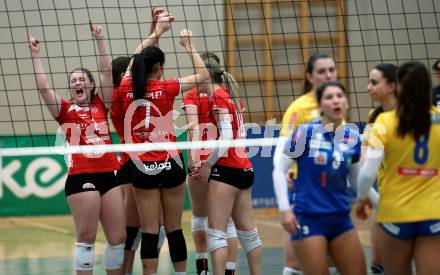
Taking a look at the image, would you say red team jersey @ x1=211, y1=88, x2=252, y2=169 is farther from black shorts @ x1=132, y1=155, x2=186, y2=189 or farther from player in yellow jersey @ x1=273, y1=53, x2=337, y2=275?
player in yellow jersey @ x1=273, y1=53, x2=337, y2=275

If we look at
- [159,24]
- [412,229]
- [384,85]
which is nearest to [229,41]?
[159,24]

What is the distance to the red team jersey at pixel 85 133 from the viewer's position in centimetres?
626

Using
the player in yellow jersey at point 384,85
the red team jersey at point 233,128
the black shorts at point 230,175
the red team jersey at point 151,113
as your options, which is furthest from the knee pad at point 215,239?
the player in yellow jersey at point 384,85

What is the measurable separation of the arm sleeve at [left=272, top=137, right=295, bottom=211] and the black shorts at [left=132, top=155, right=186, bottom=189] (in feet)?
5.02

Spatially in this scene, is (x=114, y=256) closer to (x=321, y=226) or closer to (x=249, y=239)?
(x=249, y=239)

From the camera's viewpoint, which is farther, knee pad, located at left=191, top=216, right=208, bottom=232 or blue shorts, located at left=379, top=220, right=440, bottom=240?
knee pad, located at left=191, top=216, right=208, bottom=232

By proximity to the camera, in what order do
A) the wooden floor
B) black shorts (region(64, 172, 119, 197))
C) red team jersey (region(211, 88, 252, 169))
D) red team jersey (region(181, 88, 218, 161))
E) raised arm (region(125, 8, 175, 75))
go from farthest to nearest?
the wooden floor < red team jersey (region(181, 88, 218, 161)) < raised arm (region(125, 8, 175, 75)) < red team jersey (region(211, 88, 252, 169)) < black shorts (region(64, 172, 119, 197))

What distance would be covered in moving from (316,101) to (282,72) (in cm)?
854

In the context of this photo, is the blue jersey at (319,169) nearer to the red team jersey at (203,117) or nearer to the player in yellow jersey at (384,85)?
the player in yellow jersey at (384,85)

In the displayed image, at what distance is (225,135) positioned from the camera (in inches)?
255

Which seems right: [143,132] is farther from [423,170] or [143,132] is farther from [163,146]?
[423,170]

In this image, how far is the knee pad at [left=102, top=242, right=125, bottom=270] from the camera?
6414 mm

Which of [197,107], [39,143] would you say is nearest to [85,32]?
[39,143]

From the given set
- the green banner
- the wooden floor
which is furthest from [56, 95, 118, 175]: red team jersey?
the green banner
